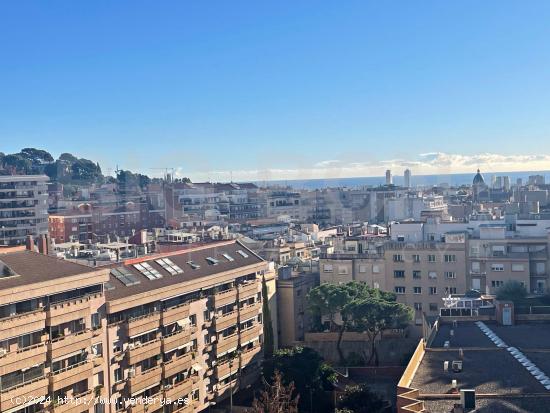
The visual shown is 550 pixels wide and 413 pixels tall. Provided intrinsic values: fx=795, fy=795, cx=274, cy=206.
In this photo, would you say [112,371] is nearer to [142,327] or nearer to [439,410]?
[142,327]

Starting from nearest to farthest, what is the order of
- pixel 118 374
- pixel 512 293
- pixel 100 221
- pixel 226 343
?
pixel 118 374
pixel 226 343
pixel 512 293
pixel 100 221

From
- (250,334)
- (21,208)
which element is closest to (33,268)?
(250,334)

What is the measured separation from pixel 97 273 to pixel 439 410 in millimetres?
7483

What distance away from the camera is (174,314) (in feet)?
62.5

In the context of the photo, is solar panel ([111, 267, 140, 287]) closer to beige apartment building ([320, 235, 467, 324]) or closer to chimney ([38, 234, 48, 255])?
chimney ([38, 234, 48, 255])

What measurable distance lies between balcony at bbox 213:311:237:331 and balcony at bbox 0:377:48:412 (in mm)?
6470

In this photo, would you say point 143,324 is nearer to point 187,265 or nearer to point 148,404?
point 148,404

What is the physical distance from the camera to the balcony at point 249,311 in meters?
22.5

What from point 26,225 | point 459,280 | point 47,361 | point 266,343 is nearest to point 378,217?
point 26,225

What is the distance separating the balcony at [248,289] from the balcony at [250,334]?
955mm

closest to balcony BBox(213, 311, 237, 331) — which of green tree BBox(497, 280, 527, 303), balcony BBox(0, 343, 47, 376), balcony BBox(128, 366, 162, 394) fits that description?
balcony BBox(128, 366, 162, 394)

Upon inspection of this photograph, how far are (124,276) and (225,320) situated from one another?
160 inches

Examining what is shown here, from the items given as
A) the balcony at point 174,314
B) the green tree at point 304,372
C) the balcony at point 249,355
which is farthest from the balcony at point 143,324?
the balcony at point 249,355

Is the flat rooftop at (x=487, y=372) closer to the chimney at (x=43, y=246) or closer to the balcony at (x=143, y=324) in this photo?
the balcony at (x=143, y=324)
